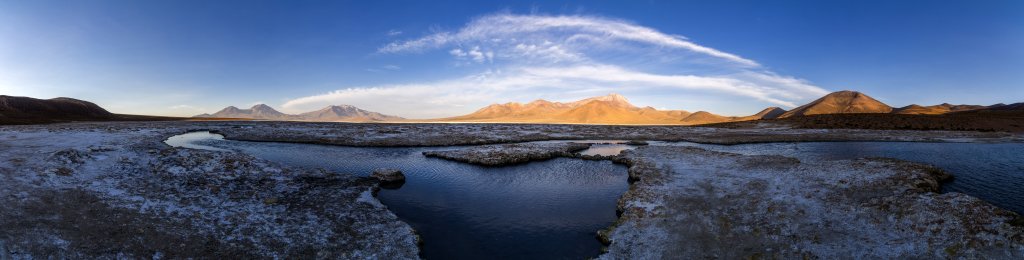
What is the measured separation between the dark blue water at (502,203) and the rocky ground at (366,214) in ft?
3.82

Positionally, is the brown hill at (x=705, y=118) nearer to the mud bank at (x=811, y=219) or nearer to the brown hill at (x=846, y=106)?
the brown hill at (x=846, y=106)

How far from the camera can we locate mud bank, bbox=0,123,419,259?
38.0 ft

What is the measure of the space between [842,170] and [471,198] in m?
19.7

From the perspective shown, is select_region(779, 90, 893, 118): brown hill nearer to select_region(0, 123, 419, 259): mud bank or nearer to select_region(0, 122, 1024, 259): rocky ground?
select_region(0, 122, 1024, 259): rocky ground

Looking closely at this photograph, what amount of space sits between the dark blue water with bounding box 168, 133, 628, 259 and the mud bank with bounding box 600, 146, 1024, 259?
161 cm

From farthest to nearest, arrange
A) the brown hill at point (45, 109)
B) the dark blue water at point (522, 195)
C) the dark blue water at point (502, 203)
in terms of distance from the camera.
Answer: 1. the brown hill at point (45, 109)
2. the dark blue water at point (522, 195)
3. the dark blue water at point (502, 203)

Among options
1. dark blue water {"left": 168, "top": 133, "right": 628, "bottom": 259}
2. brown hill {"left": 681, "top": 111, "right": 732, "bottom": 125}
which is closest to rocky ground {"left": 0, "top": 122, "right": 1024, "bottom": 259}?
dark blue water {"left": 168, "top": 133, "right": 628, "bottom": 259}

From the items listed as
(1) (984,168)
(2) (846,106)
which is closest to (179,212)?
(1) (984,168)

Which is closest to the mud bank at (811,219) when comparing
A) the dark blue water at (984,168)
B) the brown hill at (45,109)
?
the dark blue water at (984,168)

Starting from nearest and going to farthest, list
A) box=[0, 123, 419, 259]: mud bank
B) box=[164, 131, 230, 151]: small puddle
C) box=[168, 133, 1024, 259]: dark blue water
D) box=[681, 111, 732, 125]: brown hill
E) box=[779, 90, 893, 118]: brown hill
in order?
box=[0, 123, 419, 259]: mud bank, box=[168, 133, 1024, 259]: dark blue water, box=[164, 131, 230, 151]: small puddle, box=[681, 111, 732, 125]: brown hill, box=[779, 90, 893, 118]: brown hill

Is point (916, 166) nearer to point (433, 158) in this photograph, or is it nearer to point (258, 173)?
point (433, 158)

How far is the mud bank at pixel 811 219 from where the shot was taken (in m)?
11.6

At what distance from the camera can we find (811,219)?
46.3ft

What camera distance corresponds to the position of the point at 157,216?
14.0 meters
